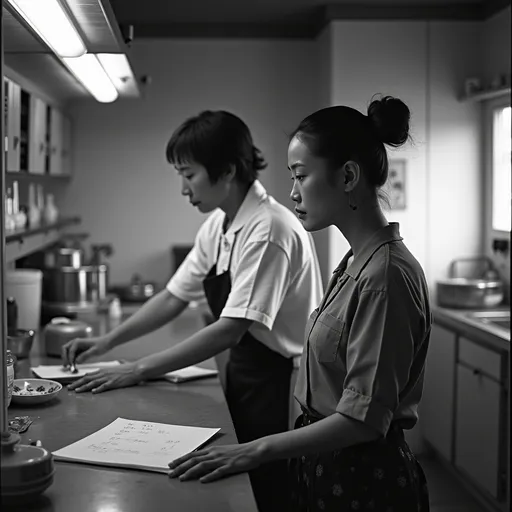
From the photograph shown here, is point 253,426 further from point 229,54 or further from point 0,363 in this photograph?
point 229,54

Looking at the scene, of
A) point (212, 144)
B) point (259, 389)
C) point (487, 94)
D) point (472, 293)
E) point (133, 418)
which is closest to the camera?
point (133, 418)

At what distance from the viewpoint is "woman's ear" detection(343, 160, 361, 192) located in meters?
1.50

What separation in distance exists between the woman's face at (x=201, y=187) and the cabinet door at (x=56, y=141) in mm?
1831

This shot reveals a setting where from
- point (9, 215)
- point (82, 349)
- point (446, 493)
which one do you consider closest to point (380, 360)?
point (82, 349)

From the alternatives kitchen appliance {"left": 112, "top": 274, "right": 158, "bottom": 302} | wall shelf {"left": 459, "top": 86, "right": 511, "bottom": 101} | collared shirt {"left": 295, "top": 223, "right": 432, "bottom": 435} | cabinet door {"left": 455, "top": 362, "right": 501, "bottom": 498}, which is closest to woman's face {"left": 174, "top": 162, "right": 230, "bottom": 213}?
collared shirt {"left": 295, "top": 223, "right": 432, "bottom": 435}

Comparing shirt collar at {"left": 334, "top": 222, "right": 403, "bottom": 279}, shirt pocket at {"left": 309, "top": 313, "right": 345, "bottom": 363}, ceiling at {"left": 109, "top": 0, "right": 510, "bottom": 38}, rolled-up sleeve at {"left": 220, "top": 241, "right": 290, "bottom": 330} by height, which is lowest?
shirt pocket at {"left": 309, "top": 313, "right": 345, "bottom": 363}

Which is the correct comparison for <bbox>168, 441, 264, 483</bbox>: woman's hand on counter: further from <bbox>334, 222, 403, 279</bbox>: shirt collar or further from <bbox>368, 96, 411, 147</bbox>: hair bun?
<bbox>368, 96, 411, 147</bbox>: hair bun

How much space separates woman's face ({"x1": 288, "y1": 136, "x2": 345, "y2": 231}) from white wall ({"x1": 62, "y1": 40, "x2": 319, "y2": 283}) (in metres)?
3.47

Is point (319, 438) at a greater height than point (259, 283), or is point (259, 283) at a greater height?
point (259, 283)

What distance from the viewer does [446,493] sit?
3.88 m

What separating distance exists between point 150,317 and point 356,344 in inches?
55.9

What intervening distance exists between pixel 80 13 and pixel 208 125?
0.49m

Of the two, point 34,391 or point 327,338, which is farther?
point 34,391

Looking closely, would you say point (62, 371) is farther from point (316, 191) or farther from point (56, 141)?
point (56, 141)
